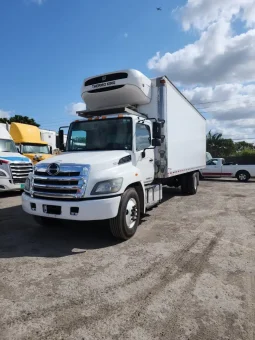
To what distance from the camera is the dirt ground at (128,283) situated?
8.59 feet

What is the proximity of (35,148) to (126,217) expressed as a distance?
10.7 metres

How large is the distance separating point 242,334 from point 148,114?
561cm

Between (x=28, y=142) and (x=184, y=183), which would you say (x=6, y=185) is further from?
(x=184, y=183)

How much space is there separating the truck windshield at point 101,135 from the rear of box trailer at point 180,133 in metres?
1.84

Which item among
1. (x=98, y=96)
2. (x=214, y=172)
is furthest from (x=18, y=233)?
(x=214, y=172)

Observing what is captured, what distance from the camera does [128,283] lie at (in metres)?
3.52

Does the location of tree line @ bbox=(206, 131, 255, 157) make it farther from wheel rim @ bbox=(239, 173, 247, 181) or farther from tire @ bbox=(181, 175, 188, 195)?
tire @ bbox=(181, 175, 188, 195)

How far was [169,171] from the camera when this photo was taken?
24.8 feet

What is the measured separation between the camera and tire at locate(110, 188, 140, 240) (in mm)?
4877

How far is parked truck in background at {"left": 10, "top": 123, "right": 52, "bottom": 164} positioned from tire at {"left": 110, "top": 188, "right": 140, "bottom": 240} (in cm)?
941

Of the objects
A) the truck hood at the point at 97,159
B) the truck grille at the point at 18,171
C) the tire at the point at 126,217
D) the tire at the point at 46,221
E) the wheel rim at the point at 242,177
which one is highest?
the truck hood at the point at 97,159

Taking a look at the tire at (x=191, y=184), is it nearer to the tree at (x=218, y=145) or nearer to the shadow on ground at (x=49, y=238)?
the shadow on ground at (x=49, y=238)

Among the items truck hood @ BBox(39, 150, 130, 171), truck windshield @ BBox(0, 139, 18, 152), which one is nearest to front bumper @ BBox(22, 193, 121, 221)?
truck hood @ BBox(39, 150, 130, 171)

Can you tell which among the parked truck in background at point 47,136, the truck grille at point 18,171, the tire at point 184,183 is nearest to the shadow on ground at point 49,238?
the truck grille at point 18,171
